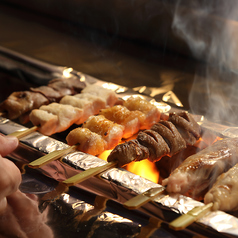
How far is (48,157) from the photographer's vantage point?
8.87ft

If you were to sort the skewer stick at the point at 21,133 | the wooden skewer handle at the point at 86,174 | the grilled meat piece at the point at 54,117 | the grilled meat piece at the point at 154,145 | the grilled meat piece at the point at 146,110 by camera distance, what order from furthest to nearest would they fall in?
the grilled meat piece at the point at 146,110, the grilled meat piece at the point at 54,117, the skewer stick at the point at 21,133, the grilled meat piece at the point at 154,145, the wooden skewer handle at the point at 86,174

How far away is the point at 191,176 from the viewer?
7.89 ft

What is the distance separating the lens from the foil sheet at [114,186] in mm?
2109

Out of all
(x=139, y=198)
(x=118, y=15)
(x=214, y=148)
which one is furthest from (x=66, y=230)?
(x=118, y=15)

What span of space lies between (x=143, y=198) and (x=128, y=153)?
524 millimetres

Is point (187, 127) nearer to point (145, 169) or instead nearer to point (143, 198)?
point (145, 169)

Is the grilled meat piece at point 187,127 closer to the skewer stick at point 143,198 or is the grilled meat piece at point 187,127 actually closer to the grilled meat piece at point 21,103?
the skewer stick at point 143,198

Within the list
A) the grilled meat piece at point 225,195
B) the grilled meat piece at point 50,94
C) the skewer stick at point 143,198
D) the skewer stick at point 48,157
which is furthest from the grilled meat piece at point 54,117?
the grilled meat piece at point 225,195

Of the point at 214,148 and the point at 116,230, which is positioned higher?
the point at 214,148

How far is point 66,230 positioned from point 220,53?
4.38 m

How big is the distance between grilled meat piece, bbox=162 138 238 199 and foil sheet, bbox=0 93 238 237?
0.10 meters

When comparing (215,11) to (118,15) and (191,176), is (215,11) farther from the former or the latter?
(191,176)

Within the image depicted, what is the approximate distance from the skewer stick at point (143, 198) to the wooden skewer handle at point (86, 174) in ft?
1.32

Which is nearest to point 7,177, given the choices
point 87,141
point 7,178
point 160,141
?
point 7,178
